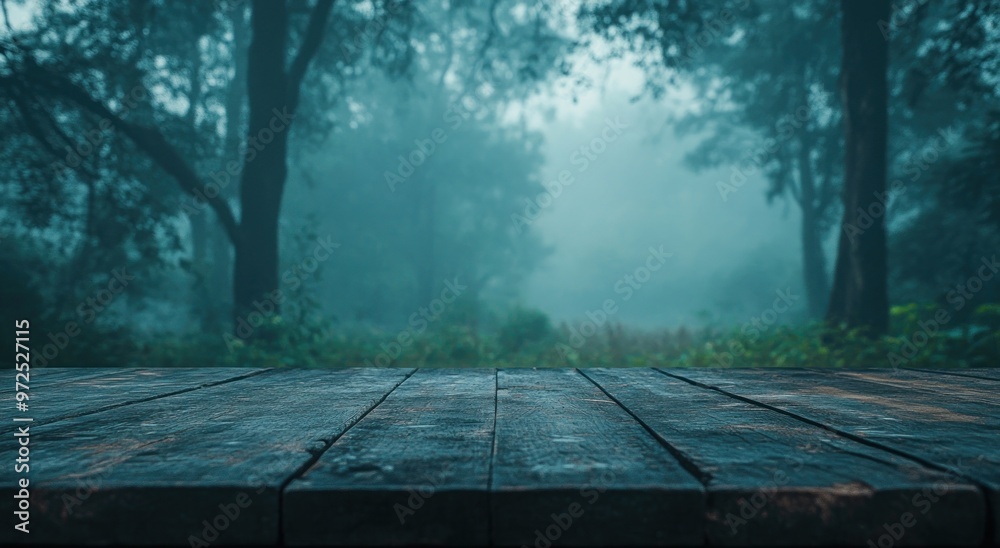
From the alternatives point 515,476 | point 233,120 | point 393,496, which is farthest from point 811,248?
point 393,496

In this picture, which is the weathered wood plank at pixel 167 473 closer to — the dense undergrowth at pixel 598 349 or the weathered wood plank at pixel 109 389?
the weathered wood plank at pixel 109 389

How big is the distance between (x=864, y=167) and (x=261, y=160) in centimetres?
789

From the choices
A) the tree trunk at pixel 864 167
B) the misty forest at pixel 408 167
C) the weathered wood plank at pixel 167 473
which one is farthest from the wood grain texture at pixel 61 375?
→ the tree trunk at pixel 864 167

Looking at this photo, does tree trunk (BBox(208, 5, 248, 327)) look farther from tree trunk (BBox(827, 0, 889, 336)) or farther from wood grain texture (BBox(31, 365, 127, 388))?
wood grain texture (BBox(31, 365, 127, 388))

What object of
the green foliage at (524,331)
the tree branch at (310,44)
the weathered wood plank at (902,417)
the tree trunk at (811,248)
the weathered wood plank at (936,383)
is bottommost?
the green foliage at (524,331)

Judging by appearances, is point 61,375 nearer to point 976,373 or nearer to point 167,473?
point 167,473

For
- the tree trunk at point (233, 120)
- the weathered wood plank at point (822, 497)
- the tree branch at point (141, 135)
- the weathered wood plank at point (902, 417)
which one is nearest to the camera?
the weathered wood plank at point (822, 497)

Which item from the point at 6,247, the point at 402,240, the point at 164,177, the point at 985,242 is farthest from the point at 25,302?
the point at 402,240

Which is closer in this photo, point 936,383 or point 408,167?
point 936,383

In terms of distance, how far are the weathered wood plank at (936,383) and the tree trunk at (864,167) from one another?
580cm

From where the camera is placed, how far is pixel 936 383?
2.27m

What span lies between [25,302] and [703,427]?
9298 mm

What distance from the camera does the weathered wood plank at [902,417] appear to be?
3.54 feet

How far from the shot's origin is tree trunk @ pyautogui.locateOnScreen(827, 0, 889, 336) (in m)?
7.95
